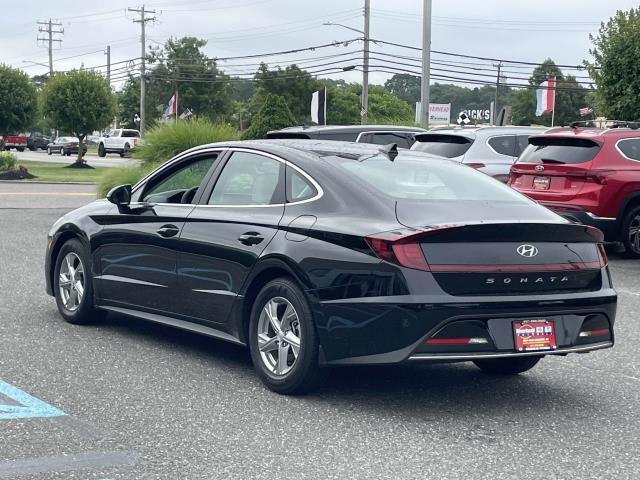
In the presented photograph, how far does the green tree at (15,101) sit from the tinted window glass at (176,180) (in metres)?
51.9

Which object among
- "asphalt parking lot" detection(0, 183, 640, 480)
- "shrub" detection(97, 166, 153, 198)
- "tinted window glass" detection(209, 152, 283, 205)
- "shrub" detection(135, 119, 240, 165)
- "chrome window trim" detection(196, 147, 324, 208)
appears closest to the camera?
"asphalt parking lot" detection(0, 183, 640, 480)

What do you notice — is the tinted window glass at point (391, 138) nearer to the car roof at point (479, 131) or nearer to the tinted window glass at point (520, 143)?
the car roof at point (479, 131)

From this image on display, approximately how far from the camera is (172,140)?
23.7 metres

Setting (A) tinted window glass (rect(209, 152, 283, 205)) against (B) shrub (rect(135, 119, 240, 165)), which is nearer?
(A) tinted window glass (rect(209, 152, 283, 205))

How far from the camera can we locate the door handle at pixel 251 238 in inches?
264

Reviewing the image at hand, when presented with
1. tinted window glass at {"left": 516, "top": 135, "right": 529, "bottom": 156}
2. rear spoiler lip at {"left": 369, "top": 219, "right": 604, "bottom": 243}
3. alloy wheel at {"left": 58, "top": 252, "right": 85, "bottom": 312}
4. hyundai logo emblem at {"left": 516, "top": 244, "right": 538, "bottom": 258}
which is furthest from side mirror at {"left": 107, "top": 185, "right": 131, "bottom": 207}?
tinted window glass at {"left": 516, "top": 135, "right": 529, "bottom": 156}

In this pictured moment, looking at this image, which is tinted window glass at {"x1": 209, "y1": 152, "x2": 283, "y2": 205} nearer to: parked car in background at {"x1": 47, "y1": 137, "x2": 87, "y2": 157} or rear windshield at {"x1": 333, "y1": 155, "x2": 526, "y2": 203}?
rear windshield at {"x1": 333, "y1": 155, "x2": 526, "y2": 203}

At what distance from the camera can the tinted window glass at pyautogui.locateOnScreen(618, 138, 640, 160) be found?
1462cm

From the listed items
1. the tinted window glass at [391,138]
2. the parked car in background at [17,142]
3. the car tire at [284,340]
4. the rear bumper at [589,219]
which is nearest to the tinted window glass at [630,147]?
the rear bumper at [589,219]

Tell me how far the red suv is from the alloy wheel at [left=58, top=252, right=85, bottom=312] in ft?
24.0

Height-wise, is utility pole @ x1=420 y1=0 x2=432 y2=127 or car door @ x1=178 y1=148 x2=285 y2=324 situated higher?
utility pole @ x1=420 y1=0 x2=432 y2=127

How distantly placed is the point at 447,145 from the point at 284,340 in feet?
36.0

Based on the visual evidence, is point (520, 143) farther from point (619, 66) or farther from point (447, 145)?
point (619, 66)

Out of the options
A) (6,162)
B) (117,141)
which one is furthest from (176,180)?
(117,141)
